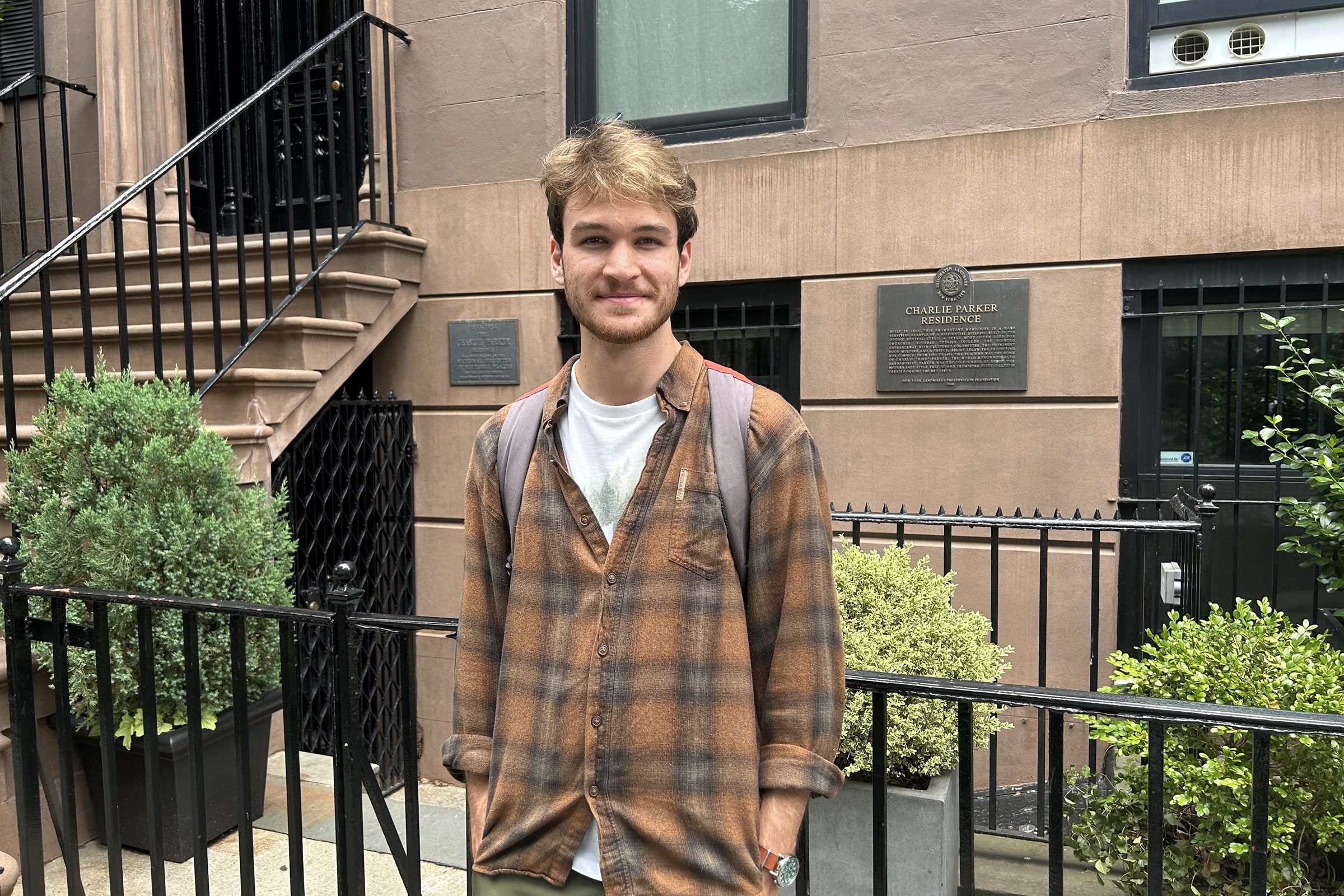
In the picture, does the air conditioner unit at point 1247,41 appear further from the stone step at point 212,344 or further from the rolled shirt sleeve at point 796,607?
the stone step at point 212,344

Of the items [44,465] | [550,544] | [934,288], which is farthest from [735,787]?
[934,288]

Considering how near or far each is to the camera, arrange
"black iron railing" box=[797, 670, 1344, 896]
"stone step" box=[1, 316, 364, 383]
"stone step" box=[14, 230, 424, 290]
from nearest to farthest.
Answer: "black iron railing" box=[797, 670, 1344, 896] < "stone step" box=[1, 316, 364, 383] < "stone step" box=[14, 230, 424, 290]

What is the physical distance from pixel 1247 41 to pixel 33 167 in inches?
332

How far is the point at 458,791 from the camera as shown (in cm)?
607

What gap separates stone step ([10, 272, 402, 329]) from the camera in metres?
5.85

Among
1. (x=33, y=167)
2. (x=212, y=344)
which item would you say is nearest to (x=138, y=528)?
(x=212, y=344)

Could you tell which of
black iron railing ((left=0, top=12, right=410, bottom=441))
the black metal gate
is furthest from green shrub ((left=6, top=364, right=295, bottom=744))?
the black metal gate

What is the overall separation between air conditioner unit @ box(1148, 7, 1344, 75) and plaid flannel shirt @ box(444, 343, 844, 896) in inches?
181

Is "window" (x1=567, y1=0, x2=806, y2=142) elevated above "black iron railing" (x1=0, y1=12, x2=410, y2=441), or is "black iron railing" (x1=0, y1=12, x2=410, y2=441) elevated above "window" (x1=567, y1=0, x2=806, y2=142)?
"window" (x1=567, y1=0, x2=806, y2=142)

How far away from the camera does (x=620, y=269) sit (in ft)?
5.25

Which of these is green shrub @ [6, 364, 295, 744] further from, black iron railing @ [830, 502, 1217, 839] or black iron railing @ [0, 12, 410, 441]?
black iron railing @ [830, 502, 1217, 839]

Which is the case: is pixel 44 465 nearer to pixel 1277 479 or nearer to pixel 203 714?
pixel 203 714

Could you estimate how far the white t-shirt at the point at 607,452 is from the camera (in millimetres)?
1694

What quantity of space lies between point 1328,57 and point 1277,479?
7.09 feet
